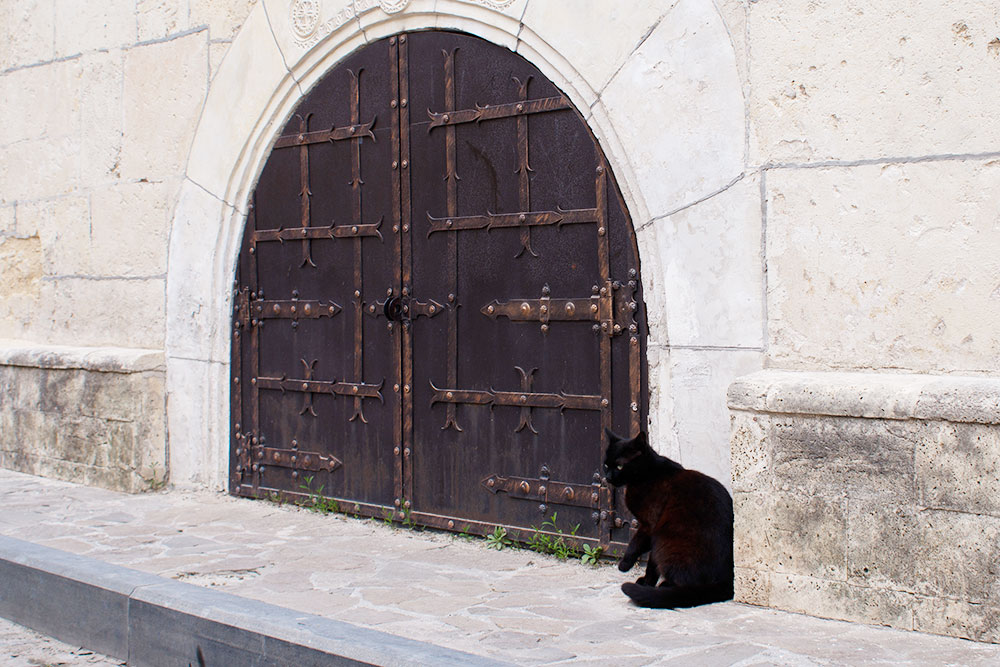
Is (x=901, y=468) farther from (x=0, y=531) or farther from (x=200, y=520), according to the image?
(x=0, y=531)

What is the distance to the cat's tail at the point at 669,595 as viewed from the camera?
3.56 m

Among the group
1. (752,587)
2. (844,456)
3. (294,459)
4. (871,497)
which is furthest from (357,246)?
(871,497)

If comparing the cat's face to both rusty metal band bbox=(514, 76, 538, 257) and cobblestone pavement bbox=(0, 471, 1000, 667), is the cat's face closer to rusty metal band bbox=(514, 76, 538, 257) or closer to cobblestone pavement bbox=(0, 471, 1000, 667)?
cobblestone pavement bbox=(0, 471, 1000, 667)

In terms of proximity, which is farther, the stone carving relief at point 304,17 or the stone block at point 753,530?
the stone carving relief at point 304,17

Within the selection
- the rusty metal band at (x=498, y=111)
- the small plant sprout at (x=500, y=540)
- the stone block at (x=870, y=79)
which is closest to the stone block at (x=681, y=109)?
the stone block at (x=870, y=79)

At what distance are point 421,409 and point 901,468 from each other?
2.27m

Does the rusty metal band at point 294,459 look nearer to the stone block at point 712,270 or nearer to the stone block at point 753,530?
the stone block at point 712,270

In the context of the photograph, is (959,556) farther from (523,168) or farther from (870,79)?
(523,168)

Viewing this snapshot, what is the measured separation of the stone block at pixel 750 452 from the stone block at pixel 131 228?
142 inches

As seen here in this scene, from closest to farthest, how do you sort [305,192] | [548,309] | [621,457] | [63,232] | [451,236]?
[621,457] → [548,309] → [451,236] → [305,192] → [63,232]

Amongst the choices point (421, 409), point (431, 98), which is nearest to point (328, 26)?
point (431, 98)

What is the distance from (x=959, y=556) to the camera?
3.21 meters

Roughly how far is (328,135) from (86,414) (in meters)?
2.23

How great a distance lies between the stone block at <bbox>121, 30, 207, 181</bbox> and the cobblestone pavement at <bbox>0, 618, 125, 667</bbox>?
283cm
